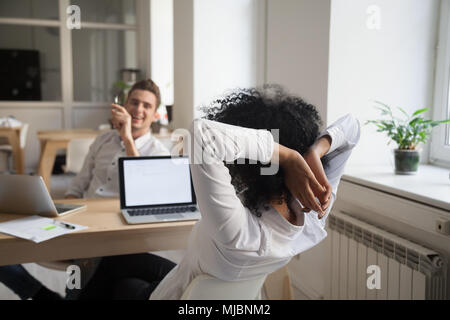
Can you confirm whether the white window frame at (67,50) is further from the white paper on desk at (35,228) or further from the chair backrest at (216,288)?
the chair backrest at (216,288)

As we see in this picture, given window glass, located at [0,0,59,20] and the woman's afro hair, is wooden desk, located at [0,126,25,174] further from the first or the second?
the woman's afro hair

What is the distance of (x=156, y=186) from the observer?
170cm

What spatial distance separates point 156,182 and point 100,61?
558 cm

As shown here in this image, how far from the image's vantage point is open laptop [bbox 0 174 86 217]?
1.50 meters

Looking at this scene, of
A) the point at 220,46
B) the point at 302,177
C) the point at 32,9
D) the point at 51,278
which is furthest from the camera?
the point at 32,9

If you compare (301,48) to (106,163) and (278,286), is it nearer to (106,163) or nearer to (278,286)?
(106,163)

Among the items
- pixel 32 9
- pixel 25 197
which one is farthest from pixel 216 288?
pixel 32 9

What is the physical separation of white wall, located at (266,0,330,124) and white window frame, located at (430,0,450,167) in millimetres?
547

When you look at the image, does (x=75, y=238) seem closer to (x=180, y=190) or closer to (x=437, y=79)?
(x=180, y=190)

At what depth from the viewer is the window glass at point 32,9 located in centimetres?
639

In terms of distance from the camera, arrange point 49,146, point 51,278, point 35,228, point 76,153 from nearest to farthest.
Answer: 1. point 35,228
2. point 51,278
3. point 76,153
4. point 49,146
